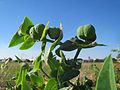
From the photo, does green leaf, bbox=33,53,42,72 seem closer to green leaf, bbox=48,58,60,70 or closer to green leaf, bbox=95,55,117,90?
green leaf, bbox=48,58,60,70

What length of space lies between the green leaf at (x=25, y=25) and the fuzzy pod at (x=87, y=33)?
19cm

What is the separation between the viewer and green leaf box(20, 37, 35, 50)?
100 cm

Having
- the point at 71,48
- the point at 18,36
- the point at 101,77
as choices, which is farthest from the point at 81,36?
the point at 101,77

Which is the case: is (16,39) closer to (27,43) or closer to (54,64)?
(27,43)

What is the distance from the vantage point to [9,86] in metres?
1.30

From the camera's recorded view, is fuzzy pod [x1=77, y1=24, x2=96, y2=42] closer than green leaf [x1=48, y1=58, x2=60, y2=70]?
Yes

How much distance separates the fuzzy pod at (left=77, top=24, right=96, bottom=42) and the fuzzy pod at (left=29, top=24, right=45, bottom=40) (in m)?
0.12

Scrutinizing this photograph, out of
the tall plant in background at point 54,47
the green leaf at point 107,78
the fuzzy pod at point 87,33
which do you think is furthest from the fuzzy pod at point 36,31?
the green leaf at point 107,78

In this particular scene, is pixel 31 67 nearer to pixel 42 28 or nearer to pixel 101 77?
pixel 42 28

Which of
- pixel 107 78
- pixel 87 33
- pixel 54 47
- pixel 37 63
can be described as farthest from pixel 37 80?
pixel 107 78

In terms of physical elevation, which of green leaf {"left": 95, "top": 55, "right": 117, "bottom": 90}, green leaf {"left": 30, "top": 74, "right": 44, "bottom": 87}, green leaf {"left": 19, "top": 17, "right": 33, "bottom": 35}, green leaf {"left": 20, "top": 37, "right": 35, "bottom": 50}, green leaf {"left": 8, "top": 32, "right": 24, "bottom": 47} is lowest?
green leaf {"left": 30, "top": 74, "right": 44, "bottom": 87}

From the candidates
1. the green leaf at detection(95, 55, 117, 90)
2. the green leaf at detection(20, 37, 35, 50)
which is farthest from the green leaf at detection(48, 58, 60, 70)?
the green leaf at detection(95, 55, 117, 90)

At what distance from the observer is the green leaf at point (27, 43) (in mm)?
1000

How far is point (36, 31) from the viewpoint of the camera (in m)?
0.91
